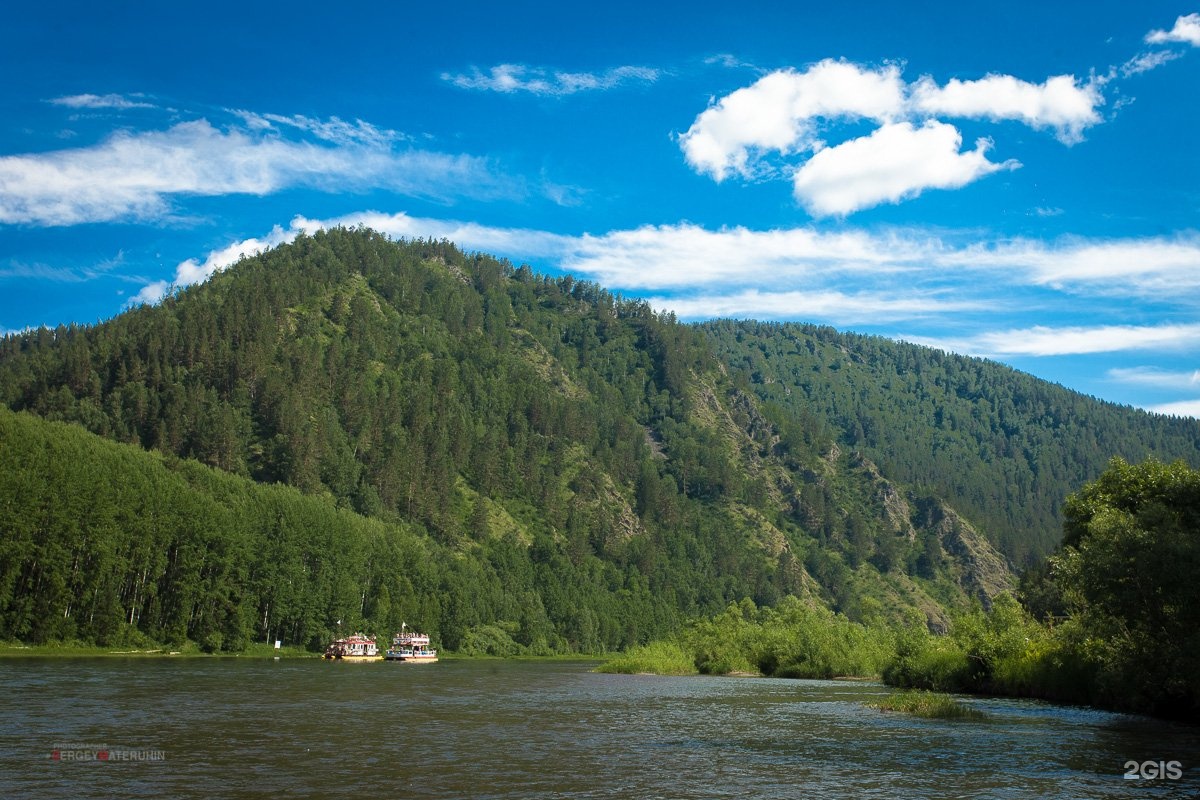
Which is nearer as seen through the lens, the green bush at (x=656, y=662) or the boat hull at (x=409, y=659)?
the green bush at (x=656, y=662)

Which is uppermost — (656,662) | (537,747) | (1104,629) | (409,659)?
(1104,629)

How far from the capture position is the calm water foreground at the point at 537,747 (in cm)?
3453

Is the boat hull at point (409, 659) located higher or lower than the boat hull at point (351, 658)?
lower

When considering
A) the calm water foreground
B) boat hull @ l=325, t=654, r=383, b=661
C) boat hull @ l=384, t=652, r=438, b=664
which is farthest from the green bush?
the calm water foreground

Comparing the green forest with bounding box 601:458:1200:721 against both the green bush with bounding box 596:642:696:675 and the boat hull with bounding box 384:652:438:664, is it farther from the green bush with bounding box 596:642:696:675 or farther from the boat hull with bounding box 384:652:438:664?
the boat hull with bounding box 384:652:438:664

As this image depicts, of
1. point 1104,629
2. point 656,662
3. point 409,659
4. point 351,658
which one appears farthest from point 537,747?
point 409,659

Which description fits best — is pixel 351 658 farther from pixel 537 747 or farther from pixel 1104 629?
pixel 1104 629

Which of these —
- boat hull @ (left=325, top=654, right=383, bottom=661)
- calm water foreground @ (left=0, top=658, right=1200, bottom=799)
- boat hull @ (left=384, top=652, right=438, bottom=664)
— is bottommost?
boat hull @ (left=384, top=652, right=438, bottom=664)

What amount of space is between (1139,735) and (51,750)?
48.6 metres

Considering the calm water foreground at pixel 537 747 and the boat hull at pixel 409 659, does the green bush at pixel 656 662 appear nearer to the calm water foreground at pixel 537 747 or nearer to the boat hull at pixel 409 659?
the boat hull at pixel 409 659

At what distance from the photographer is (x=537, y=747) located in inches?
1788

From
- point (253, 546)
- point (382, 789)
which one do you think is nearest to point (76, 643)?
point (253, 546)

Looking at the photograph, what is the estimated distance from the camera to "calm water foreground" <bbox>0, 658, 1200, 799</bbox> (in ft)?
113

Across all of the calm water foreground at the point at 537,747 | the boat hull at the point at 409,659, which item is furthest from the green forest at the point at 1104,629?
the boat hull at the point at 409,659
